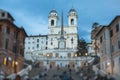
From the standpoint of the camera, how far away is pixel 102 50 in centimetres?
6888

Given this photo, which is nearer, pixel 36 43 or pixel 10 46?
pixel 10 46

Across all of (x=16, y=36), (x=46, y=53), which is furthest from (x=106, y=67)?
(x=46, y=53)

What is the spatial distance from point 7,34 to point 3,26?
207 centimetres

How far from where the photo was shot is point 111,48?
62750mm

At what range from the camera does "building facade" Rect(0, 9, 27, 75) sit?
2298 inches

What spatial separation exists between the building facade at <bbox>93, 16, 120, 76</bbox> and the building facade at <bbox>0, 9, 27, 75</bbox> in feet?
66.7

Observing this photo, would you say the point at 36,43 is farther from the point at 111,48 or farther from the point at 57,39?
the point at 111,48

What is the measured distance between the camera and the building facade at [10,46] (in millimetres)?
58375

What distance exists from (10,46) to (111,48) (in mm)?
22662

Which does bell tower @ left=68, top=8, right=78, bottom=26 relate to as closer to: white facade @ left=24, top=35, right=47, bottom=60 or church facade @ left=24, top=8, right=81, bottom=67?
church facade @ left=24, top=8, right=81, bottom=67

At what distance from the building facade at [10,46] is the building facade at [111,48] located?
20.3m

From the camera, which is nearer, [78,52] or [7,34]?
[7,34]

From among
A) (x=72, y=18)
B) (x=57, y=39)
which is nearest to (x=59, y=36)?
(x=57, y=39)

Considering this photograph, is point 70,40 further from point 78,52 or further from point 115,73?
point 115,73
